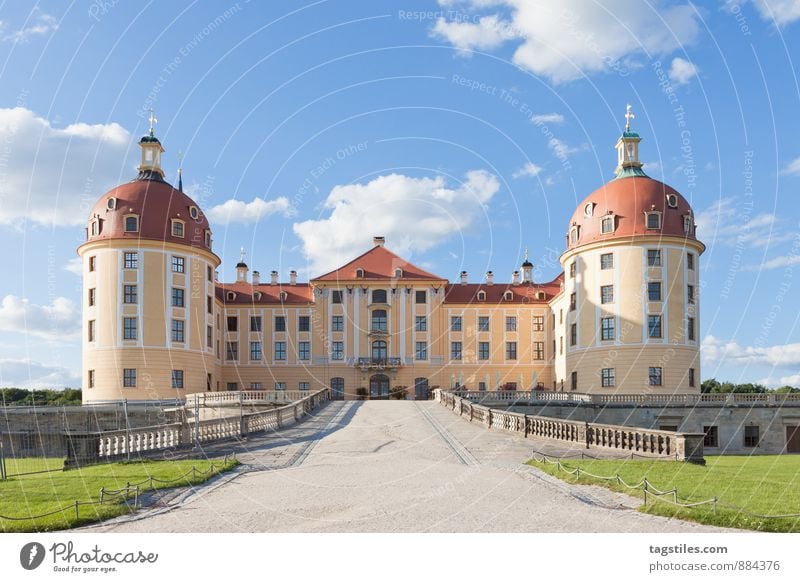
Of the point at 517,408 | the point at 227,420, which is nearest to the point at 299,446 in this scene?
the point at 227,420

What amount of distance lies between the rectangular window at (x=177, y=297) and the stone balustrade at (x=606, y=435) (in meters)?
25.0

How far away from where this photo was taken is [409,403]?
138 feet

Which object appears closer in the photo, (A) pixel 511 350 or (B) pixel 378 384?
(B) pixel 378 384

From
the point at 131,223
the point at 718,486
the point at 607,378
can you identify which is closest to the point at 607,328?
the point at 607,378

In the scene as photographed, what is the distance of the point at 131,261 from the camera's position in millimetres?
47406

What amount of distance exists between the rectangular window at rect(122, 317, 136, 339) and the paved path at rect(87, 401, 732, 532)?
25.9 meters

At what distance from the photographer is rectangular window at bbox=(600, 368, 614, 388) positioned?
45906 mm

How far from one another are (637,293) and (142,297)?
96.2ft

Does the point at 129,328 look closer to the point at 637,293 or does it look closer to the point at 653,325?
the point at 637,293

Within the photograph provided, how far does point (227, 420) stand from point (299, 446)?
10.5 feet

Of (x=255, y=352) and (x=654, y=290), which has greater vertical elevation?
(x=654, y=290)

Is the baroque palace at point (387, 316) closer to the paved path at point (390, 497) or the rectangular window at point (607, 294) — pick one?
the rectangular window at point (607, 294)

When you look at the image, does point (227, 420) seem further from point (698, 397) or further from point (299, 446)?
point (698, 397)

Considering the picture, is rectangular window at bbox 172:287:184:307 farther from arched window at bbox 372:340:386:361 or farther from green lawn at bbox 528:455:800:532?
green lawn at bbox 528:455:800:532
